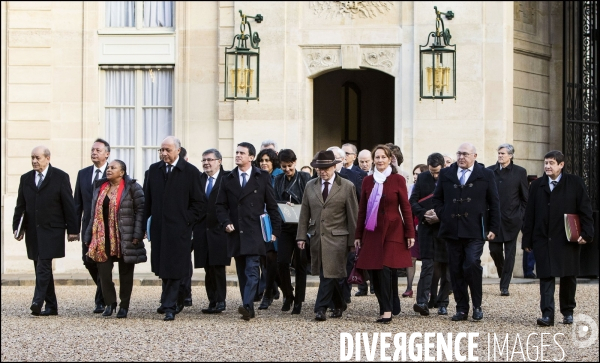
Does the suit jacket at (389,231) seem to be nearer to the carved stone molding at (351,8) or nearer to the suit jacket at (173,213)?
the suit jacket at (173,213)

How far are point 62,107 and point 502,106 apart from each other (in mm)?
7368

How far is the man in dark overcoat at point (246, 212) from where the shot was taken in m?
12.8

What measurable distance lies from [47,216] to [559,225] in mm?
5556

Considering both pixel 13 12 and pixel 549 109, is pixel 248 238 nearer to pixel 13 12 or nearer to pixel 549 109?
pixel 13 12

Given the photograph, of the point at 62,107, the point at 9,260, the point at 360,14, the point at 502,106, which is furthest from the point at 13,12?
the point at 502,106

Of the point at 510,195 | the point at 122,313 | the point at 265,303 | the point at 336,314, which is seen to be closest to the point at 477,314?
the point at 336,314

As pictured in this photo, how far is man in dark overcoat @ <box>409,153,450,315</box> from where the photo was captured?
1368 centimetres

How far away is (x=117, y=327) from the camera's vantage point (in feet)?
39.5

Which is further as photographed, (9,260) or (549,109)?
(549,109)

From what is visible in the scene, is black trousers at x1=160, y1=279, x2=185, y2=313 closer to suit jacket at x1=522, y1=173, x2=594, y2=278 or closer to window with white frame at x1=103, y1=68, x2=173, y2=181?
suit jacket at x1=522, y1=173, x2=594, y2=278

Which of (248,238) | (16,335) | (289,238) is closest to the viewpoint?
(16,335)

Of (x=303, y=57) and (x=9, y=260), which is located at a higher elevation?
(x=303, y=57)

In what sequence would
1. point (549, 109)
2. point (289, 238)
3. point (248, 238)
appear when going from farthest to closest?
point (549, 109) < point (289, 238) < point (248, 238)

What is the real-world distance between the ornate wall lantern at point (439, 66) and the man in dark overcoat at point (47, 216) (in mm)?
7771
